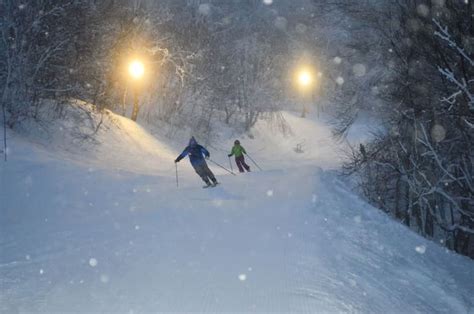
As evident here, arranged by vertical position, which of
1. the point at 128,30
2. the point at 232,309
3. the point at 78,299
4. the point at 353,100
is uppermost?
the point at 128,30

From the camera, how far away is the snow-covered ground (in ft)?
15.6

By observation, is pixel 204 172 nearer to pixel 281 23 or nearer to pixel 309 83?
pixel 309 83

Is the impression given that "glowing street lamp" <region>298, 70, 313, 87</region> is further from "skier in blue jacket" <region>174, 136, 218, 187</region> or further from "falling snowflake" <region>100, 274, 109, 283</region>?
"falling snowflake" <region>100, 274, 109, 283</region>

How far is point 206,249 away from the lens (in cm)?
637

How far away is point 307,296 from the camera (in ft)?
15.4

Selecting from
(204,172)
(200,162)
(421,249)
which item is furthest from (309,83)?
(421,249)

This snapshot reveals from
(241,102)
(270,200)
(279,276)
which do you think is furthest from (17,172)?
(241,102)

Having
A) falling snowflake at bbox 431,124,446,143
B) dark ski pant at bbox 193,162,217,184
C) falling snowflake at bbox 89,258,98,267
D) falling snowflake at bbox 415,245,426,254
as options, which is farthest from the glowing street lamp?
falling snowflake at bbox 89,258,98,267

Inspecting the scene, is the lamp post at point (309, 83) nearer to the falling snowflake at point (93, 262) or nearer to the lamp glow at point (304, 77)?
the lamp glow at point (304, 77)

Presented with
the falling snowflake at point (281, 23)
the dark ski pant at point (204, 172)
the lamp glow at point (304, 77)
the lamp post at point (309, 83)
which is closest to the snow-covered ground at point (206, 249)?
the dark ski pant at point (204, 172)

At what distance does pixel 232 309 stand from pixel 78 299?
1720mm

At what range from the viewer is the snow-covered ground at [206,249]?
4.75m

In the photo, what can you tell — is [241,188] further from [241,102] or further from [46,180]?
[241,102]

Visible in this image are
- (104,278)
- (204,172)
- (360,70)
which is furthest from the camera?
(360,70)
